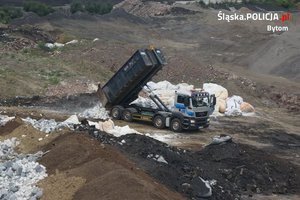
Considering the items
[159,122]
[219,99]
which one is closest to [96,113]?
[159,122]

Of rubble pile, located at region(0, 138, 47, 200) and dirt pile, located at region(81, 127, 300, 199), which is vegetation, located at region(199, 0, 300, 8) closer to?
dirt pile, located at region(81, 127, 300, 199)

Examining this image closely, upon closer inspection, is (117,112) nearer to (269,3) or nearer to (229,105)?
(229,105)

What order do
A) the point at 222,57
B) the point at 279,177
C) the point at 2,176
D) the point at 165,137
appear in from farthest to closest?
the point at 222,57 < the point at 165,137 < the point at 279,177 < the point at 2,176

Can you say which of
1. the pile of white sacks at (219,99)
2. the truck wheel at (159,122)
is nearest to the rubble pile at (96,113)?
the pile of white sacks at (219,99)

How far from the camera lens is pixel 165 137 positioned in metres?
26.8

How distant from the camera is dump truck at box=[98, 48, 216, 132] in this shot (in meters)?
27.0

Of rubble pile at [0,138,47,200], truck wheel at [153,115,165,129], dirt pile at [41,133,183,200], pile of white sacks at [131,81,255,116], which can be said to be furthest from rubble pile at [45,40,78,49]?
rubble pile at [0,138,47,200]

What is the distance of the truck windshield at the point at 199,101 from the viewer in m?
27.3

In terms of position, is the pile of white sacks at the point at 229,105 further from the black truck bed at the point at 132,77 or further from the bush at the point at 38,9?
the bush at the point at 38,9

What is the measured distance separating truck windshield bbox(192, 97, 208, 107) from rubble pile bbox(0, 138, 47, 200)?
36.5 ft

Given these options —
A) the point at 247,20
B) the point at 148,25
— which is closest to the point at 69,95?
the point at 148,25

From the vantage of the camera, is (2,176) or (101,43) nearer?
(2,176)

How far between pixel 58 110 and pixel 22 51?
12640 millimetres

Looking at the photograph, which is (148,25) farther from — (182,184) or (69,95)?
(182,184)
